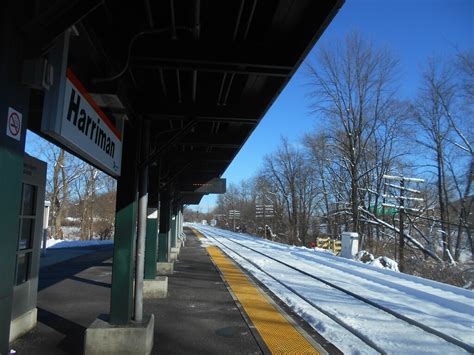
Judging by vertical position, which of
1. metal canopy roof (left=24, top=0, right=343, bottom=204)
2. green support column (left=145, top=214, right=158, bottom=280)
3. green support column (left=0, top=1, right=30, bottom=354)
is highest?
metal canopy roof (left=24, top=0, right=343, bottom=204)

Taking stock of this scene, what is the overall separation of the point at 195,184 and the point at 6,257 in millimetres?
15889

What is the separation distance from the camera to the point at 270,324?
23.6ft

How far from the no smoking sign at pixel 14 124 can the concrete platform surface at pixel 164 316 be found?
3.83m

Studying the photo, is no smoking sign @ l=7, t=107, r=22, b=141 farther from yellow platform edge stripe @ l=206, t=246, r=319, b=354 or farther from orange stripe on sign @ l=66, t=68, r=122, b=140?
yellow platform edge stripe @ l=206, t=246, r=319, b=354

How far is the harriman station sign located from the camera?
2783mm

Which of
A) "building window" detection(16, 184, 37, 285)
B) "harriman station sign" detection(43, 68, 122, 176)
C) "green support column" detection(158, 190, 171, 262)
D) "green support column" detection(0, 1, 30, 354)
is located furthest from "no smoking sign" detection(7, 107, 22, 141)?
"green support column" detection(158, 190, 171, 262)

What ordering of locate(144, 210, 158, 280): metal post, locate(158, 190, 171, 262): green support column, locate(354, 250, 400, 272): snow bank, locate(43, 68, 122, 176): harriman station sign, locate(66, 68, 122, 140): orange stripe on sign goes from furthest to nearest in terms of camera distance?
locate(354, 250, 400, 272): snow bank < locate(158, 190, 171, 262): green support column < locate(144, 210, 158, 280): metal post < locate(66, 68, 122, 140): orange stripe on sign < locate(43, 68, 122, 176): harriman station sign

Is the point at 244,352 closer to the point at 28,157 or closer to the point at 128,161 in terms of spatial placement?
the point at 128,161

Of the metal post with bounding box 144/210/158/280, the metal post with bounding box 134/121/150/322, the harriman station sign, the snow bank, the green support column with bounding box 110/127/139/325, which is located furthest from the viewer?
the snow bank

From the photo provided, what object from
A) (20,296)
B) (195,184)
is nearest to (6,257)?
(20,296)

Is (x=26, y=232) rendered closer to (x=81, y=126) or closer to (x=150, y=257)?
(x=150, y=257)

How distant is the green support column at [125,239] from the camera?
549 cm

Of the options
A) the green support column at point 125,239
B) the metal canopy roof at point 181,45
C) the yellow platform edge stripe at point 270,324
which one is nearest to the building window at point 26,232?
the metal canopy roof at point 181,45

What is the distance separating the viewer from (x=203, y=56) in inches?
193
